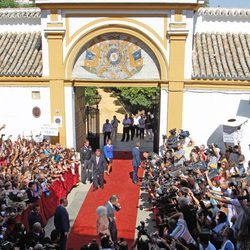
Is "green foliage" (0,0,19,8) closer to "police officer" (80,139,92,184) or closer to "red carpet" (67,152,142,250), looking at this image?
"red carpet" (67,152,142,250)

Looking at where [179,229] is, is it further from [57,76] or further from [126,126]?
[126,126]

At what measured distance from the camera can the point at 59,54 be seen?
15.7 metres

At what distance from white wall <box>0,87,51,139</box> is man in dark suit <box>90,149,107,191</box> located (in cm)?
304

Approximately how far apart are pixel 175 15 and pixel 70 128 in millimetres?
5970

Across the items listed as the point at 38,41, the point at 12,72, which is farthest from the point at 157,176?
the point at 38,41

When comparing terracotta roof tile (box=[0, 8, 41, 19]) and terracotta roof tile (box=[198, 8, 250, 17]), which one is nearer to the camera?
terracotta roof tile (box=[198, 8, 250, 17])

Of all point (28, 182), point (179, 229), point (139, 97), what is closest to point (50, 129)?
point (28, 182)

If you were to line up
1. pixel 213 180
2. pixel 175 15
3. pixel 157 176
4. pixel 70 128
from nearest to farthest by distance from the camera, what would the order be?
pixel 213 180 → pixel 157 176 → pixel 175 15 → pixel 70 128

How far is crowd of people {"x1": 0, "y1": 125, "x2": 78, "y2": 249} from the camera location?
8.02 metres

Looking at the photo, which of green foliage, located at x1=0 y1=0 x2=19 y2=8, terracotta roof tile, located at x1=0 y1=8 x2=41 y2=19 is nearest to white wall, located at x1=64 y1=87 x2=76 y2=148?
terracotta roof tile, located at x1=0 y1=8 x2=41 y2=19

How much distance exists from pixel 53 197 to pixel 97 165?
226cm

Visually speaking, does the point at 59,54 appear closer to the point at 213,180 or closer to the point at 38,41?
A: the point at 38,41

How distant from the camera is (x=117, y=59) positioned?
52.0 feet

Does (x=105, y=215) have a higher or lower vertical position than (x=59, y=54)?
lower
